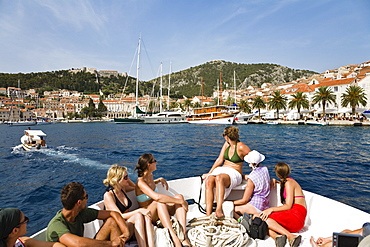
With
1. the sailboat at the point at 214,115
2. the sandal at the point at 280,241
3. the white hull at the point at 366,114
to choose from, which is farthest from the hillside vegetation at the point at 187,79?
the sandal at the point at 280,241

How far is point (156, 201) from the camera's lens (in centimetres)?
299

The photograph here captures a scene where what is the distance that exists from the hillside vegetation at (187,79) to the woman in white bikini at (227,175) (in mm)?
143201

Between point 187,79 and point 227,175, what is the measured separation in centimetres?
17940

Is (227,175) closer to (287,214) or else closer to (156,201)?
(287,214)

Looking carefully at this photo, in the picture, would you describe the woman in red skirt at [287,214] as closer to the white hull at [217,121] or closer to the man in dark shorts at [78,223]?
the man in dark shorts at [78,223]

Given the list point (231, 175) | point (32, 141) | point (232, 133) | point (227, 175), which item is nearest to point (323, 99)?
point (32, 141)

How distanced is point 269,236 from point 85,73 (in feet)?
711

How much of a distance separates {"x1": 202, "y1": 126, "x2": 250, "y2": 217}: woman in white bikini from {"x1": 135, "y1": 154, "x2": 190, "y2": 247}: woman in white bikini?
1.51 feet

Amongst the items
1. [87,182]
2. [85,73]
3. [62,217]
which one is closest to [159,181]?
[62,217]

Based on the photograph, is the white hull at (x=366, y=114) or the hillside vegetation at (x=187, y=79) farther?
the hillside vegetation at (x=187, y=79)

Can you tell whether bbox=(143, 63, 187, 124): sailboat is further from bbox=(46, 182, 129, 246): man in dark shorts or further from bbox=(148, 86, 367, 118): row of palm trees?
bbox=(46, 182, 129, 246): man in dark shorts

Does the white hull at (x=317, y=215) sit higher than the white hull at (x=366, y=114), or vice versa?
the white hull at (x=366, y=114)

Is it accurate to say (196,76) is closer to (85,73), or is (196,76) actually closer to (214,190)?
(85,73)

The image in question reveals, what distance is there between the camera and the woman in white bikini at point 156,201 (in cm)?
284
